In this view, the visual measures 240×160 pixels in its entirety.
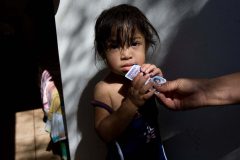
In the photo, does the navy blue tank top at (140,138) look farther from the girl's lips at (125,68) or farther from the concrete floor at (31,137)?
the concrete floor at (31,137)

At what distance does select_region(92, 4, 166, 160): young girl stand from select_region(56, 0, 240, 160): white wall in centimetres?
12

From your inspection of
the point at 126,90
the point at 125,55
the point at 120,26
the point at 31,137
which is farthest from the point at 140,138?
the point at 31,137

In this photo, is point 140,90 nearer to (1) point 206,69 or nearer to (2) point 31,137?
(1) point 206,69

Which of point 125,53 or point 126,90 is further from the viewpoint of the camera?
point 126,90

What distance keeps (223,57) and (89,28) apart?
0.60m

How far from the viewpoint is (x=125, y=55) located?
1.32 metres

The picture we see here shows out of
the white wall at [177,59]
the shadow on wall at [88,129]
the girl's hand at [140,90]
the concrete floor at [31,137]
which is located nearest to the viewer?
the girl's hand at [140,90]

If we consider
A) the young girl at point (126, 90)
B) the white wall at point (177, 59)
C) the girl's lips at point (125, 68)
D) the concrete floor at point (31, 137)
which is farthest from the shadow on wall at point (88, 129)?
the concrete floor at point (31, 137)

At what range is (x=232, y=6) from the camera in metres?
1.29

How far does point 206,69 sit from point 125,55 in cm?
35

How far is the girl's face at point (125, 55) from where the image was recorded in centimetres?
133

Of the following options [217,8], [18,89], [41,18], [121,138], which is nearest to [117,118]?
[121,138]

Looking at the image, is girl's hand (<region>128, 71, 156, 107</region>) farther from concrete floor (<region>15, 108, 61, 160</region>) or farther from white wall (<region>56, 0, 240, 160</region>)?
concrete floor (<region>15, 108, 61, 160</region>)

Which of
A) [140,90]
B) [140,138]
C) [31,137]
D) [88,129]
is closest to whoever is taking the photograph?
[140,90]
